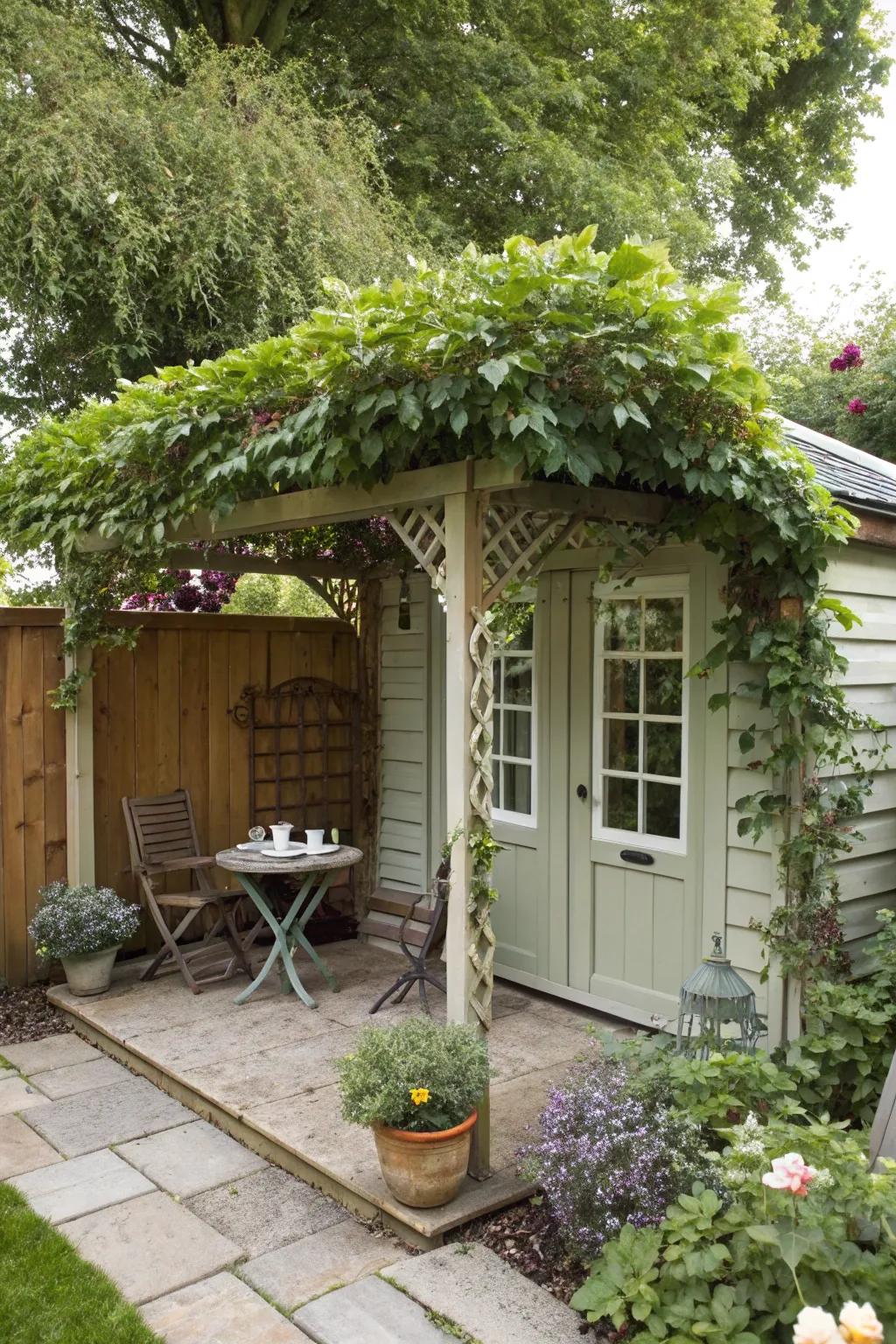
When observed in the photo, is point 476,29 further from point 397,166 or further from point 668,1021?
point 668,1021

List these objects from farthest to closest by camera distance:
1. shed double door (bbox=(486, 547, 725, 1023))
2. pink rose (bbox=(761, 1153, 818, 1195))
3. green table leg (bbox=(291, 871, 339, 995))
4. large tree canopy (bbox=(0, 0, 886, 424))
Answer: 1. large tree canopy (bbox=(0, 0, 886, 424))
2. green table leg (bbox=(291, 871, 339, 995))
3. shed double door (bbox=(486, 547, 725, 1023))
4. pink rose (bbox=(761, 1153, 818, 1195))

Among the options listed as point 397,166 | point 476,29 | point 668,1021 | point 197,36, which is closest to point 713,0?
point 476,29

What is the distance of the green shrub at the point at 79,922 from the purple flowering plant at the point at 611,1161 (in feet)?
8.80

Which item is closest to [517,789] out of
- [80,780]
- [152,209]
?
[80,780]

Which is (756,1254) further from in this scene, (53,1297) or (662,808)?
(662,808)

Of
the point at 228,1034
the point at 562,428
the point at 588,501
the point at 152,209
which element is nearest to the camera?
the point at 562,428

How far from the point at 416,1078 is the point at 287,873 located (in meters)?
2.03

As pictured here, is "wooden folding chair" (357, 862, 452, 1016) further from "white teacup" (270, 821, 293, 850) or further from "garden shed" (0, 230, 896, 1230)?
"white teacup" (270, 821, 293, 850)

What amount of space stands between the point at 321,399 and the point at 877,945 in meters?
2.78

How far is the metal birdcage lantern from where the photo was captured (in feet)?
10.1

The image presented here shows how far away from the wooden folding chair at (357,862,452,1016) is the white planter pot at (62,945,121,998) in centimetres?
134

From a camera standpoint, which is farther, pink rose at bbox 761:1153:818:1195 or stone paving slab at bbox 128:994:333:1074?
stone paving slab at bbox 128:994:333:1074

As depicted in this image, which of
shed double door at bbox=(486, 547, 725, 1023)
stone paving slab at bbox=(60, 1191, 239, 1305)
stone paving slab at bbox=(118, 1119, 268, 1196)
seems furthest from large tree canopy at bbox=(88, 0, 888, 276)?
stone paving slab at bbox=(60, 1191, 239, 1305)

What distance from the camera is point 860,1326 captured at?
169 cm
